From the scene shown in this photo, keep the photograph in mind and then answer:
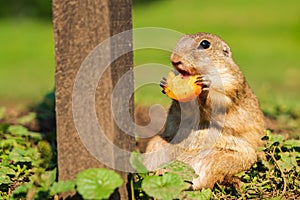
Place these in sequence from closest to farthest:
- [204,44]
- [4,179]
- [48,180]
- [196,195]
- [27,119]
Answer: [48,180], [196,195], [4,179], [204,44], [27,119]

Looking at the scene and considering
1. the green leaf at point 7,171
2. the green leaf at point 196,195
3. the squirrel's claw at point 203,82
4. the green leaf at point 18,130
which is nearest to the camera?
the green leaf at point 196,195

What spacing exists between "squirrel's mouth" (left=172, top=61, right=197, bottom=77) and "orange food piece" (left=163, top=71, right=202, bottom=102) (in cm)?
5

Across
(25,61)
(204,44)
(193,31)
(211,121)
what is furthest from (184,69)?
(193,31)

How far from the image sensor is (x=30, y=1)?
23766 mm

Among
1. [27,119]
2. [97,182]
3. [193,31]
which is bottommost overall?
[97,182]

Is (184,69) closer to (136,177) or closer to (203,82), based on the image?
(203,82)

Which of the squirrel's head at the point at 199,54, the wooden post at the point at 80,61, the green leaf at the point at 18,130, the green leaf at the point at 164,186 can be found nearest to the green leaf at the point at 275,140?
the squirrel's head at the point at 199,54

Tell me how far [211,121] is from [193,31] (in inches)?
529

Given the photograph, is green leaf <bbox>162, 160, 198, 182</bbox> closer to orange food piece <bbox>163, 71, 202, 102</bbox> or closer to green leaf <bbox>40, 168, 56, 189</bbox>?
orange food piece <bbox>163, 71, 202, 102</bbox>

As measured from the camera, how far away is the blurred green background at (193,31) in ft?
32.0

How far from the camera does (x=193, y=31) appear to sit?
17.6 metres

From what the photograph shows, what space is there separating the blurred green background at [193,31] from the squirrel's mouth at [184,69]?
2.52m

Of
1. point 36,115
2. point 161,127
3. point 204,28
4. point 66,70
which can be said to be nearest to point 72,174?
point 66,70

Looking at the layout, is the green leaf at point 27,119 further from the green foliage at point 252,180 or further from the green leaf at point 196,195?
the green leaf at point 196,195
